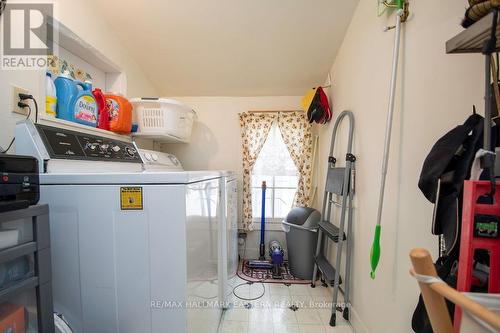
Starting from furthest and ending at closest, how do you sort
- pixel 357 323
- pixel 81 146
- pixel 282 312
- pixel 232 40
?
pixel 232 40 → pixel 282 312 → pixel 357 323 → pixel 81 146

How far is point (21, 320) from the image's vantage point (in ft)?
2.13

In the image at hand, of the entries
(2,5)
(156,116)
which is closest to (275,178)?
(156,116)

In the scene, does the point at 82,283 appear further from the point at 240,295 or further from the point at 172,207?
the point at 240,295

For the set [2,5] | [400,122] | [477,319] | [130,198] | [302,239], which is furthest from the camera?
[302,239]

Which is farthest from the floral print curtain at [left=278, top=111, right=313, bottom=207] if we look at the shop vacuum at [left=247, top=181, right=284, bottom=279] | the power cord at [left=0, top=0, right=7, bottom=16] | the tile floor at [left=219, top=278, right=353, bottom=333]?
the power cord at [left=0, top=0, right=7, bottom=16]

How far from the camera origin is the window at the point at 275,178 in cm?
275

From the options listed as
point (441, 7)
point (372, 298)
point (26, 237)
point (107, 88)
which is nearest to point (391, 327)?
point (372, 298)

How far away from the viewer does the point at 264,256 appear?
265 centimetres

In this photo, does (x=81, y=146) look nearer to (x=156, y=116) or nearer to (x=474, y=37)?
(x=156, y=116)

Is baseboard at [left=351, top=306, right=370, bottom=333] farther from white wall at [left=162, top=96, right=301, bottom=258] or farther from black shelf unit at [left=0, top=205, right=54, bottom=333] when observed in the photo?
black shelf unit at [left=0, top=205, right=54, bottom=333]

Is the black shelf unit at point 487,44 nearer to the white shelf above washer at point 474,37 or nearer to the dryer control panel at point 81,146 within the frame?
the white shelf above washer at point 474,37

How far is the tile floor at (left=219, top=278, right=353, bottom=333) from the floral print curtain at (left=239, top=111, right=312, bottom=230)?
33.2 inches

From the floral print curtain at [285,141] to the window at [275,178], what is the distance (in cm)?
11

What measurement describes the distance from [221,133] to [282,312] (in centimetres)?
210
